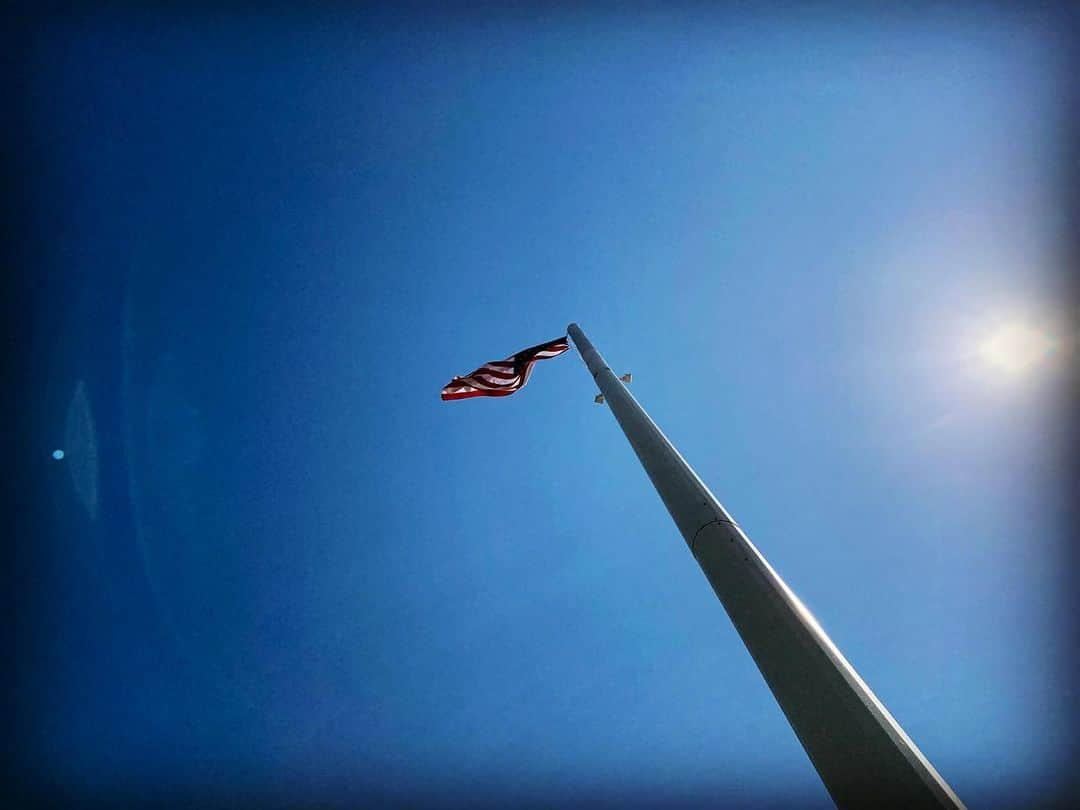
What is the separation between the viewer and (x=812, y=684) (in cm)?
375

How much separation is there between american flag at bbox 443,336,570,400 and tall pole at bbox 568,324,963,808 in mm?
8809

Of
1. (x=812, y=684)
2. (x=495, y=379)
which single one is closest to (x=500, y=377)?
(x=495, y=379)

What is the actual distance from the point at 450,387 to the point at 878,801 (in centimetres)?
1193

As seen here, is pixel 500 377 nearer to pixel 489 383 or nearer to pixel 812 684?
pixel 489 383

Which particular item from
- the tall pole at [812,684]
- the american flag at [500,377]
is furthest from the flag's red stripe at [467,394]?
the tall pole at [812,684]

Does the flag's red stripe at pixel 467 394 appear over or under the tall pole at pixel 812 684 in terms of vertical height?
over

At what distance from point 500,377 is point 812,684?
11.8 meters

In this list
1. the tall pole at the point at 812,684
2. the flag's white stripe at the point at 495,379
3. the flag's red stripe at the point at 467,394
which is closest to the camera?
the tall pole at the point at 812,684

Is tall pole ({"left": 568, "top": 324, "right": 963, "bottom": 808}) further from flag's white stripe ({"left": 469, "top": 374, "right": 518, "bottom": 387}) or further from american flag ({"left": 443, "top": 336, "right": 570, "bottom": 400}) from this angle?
flag's white stripe ({"left": 469, "top": 374, "right": 518, "bottom": 387})

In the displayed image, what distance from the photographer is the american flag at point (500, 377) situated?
14.1m

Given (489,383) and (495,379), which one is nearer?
(489,383)

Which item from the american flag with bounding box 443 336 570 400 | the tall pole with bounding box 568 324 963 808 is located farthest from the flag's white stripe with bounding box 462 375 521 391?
the tall pole with bounding box 568 324 963 808

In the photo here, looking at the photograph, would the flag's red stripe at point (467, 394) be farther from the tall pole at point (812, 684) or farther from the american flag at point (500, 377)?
the tall pole at point (812, 684)

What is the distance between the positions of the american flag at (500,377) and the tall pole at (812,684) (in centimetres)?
881
